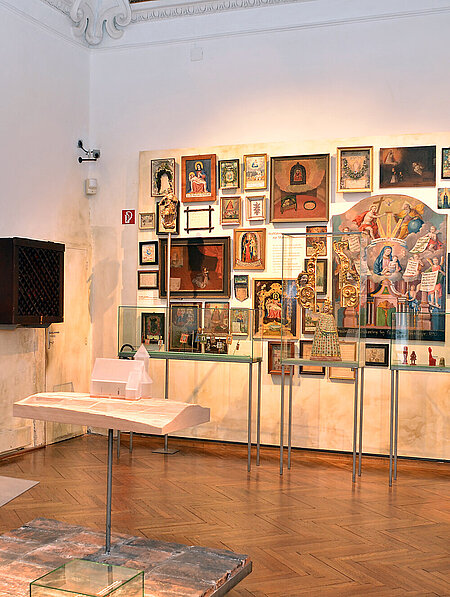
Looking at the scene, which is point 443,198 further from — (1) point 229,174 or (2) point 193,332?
(2) point 193,332

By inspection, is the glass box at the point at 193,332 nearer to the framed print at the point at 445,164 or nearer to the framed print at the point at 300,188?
the framed print at the point at 300,188

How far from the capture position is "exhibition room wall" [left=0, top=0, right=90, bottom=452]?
7430 millimetres

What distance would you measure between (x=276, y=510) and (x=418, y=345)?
6.98 ft

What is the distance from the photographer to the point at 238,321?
716 cm

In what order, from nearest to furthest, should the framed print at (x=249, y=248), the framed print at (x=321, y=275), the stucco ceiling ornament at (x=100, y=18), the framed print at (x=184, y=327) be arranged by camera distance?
1. the framed print at (x=321, y=275)
2. the framed print at (x=184, y=327)
3. the framed print at (x=249, y=248)
4. the stucco ceiling ornament at (x=100, y=18)

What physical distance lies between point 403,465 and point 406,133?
136 inches

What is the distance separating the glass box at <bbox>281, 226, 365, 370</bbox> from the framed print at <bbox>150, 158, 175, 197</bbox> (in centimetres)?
210

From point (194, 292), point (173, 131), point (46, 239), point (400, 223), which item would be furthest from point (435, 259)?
point (46, 239)

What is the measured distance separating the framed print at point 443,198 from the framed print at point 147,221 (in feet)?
10.8

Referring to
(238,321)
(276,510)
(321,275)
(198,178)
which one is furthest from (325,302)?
(198,178)

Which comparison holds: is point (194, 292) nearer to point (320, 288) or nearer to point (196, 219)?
point (196, 219)

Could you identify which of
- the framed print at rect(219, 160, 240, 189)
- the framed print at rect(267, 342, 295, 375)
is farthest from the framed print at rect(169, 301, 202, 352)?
the framed print at rect(219, 160, 240, 189)

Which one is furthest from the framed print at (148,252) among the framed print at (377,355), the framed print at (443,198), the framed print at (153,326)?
the framed print at (443,198)

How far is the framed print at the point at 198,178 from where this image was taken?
27.1ft
